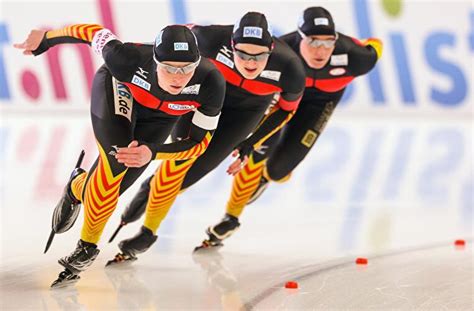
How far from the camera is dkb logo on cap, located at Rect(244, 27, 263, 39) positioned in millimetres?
5863

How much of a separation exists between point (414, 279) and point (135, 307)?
1762 millimetres

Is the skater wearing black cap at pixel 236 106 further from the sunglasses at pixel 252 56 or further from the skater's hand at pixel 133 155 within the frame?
the skater's hand at pixel 133 155

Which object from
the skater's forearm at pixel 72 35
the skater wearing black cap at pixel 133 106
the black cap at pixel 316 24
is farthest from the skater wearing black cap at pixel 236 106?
the skater's forearm at pixel 72 35

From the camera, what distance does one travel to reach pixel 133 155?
5.20m

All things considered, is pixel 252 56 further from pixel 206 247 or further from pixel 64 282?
pixel 64 282

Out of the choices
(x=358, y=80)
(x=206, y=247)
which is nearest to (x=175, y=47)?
(x=206, y=247)

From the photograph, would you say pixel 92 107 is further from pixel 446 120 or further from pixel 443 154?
pixel 446 120

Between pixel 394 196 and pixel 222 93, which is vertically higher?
pixel 222 93

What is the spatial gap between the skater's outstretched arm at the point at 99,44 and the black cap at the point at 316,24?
1568mm

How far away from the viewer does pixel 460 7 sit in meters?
14.6

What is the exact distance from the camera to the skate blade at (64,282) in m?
5.47

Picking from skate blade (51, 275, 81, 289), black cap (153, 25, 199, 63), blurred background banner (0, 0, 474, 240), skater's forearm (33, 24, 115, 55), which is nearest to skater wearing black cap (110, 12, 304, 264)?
skate blade (51, 275, 81, 289)

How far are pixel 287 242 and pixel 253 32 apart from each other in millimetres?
1725

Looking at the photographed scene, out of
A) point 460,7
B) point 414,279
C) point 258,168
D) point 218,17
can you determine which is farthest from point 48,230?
point 460,7
